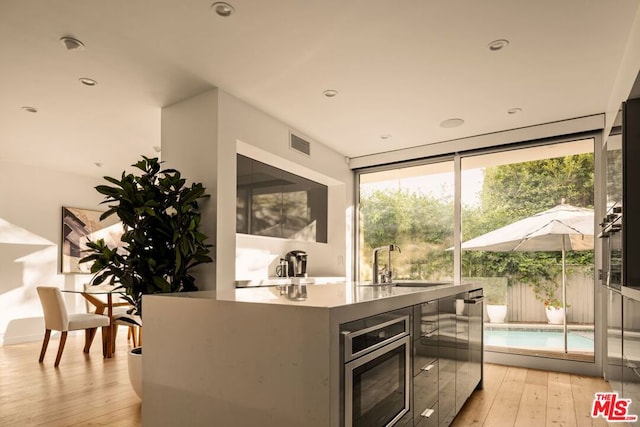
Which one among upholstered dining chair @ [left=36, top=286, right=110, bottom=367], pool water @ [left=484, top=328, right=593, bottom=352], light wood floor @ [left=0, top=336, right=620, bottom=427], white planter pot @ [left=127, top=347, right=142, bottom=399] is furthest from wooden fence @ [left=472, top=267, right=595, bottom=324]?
upholstered dining chair @ [left=36, top=286, right=110, bottom=367]

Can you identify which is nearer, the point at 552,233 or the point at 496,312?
the point at 552,233

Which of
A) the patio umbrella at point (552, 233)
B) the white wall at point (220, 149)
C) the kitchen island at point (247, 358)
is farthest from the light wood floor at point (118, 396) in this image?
the kitchen island at point (247, 358)

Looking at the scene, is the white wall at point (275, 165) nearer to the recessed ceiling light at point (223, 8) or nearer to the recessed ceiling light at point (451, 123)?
the recessed ceiling light at point (223, 8)

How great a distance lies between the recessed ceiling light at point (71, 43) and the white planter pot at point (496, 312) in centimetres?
452

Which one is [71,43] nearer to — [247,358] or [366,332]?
[247,358]

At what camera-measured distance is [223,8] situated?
2.42m

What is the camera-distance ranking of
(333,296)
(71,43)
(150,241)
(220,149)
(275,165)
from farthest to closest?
(275,165) < (220,149) < (150,241) < (71,43) < (333,296)

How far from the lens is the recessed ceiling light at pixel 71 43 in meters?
2.70

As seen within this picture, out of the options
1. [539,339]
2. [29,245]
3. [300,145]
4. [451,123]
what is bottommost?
[539,339]

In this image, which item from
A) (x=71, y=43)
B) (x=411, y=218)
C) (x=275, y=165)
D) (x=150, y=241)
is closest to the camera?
(x=71, y=43)

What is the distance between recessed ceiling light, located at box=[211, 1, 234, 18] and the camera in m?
2.38

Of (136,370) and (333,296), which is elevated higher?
(333,296)

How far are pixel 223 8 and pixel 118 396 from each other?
9.83ft

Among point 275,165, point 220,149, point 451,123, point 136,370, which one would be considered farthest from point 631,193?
point 136,370
